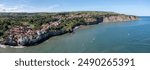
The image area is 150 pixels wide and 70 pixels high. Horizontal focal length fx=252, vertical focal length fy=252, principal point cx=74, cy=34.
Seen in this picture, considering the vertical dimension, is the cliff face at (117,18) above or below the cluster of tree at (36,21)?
below

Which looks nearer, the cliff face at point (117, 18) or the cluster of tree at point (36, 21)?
the cluster of tree at point (36, 21)

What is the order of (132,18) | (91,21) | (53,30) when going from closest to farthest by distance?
(53,30) → (91,21) → (132,18)

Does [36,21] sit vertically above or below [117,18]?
above

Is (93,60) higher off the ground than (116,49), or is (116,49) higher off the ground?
(93,60)

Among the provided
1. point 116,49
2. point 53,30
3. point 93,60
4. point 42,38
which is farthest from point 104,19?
point 93,60

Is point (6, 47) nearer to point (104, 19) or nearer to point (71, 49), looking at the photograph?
point (71, 49)

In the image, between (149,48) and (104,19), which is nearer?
(149,48)

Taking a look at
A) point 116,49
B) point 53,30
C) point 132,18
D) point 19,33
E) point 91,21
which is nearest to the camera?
point 116,49

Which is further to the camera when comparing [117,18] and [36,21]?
[117,18]

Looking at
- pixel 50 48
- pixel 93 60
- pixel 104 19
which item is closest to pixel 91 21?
pixel 104 19

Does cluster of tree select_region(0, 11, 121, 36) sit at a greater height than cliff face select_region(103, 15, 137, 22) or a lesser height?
greater

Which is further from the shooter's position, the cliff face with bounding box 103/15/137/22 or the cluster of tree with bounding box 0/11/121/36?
the cliff face with bounding box 103/15/137/22
